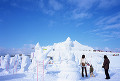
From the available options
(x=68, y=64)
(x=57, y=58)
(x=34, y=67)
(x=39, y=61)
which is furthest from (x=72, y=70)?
(x=57, y=58)

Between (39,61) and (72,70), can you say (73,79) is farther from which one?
(39,61)

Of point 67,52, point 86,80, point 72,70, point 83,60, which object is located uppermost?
point 67,52

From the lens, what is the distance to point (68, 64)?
802cm

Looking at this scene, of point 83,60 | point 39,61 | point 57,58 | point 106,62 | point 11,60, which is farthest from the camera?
point 57,58

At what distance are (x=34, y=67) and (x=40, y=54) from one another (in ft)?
4.83

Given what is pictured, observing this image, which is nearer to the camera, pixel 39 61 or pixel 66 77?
pixel 66 77

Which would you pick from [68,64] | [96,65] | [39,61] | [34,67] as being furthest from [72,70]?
[96,65]

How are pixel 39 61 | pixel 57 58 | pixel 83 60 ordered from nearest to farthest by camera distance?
pixel 83 60 → pixel 39 61 → pixel 57 58

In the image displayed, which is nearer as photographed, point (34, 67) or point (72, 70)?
point (72, 70)

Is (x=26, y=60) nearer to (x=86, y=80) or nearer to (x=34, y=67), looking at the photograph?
(x=34, y=67)

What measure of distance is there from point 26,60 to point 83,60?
7.21 m

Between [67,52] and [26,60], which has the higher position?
[67,52]

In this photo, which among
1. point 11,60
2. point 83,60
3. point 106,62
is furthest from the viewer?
point 11,60

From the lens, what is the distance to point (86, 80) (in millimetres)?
8031
